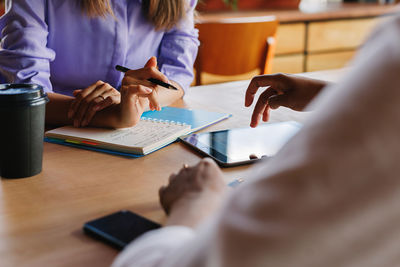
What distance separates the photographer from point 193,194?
58 centimetres

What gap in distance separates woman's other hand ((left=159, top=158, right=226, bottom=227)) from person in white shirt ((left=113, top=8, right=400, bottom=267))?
8.2 inches

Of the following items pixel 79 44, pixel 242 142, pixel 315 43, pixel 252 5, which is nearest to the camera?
pixel 242 142

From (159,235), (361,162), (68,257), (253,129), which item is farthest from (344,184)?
(253,129)

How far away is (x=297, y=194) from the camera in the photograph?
29cm

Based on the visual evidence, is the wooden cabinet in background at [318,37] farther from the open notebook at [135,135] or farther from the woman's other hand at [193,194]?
the woman's other hand at [193,194]

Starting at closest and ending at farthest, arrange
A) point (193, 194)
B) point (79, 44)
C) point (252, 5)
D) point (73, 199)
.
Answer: point (193, 194) → point (73, 199) → point (79, 44) → point (252, 5)

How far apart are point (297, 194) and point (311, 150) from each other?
30 mm

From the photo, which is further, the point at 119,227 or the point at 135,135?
the point at 135,135

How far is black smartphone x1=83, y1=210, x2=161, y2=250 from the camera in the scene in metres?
0.56

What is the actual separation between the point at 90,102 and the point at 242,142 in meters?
0.38

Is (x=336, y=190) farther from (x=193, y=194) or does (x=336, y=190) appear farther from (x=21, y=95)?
(x=21, y=95)

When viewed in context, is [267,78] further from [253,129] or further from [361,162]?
[361,162]

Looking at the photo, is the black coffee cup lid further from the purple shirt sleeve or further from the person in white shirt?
the purple shirt sleeve

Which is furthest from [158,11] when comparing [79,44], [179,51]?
[79,44]
